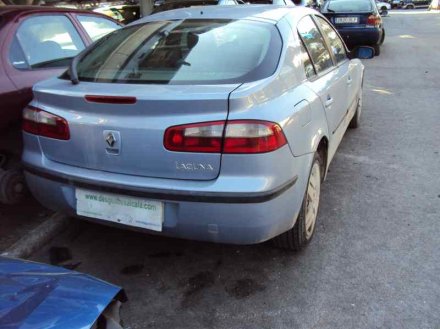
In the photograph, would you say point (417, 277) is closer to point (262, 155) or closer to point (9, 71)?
point (262, 155)

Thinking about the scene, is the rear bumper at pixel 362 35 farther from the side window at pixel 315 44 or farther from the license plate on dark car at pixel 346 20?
the side window at pixel 315 44

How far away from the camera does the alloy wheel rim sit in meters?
3.17

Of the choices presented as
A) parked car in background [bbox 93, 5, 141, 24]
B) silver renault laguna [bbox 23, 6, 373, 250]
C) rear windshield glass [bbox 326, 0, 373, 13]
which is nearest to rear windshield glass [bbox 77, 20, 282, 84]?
silver renault laguna [bbox 23, 6, 373, 250]

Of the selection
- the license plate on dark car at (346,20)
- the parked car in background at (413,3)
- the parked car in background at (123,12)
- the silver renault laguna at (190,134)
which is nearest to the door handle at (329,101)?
the silver renault laguna at (190,134)

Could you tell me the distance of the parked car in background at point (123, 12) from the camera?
9667 mm

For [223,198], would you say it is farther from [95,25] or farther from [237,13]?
[95,25]

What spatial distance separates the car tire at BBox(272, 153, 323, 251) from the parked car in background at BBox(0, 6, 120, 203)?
2.01 m

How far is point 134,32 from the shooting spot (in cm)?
347

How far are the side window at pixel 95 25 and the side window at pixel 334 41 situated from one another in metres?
2.09

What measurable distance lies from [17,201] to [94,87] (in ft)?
4.49

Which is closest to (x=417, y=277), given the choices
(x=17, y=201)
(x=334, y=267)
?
(x=334, y=267)

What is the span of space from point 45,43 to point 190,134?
86.6 inches

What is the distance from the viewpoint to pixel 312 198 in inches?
128

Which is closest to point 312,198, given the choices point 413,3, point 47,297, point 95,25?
point 47,297
